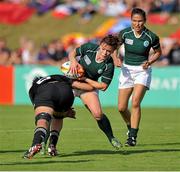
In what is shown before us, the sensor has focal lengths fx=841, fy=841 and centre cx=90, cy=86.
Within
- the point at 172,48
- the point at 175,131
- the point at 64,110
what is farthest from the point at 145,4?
the point at 64,110

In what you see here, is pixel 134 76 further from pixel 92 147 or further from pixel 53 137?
pixel 53 137

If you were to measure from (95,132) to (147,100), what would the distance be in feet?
30.3

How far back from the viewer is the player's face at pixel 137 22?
47.8 ft

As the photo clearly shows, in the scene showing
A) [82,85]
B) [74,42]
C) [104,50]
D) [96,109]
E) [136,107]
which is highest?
[74,42]

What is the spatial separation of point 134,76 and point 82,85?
1928mm

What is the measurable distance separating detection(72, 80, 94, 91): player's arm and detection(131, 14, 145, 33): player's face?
1829 mm

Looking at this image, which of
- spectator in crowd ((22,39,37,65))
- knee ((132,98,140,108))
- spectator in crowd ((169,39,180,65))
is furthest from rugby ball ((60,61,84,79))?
spectator in crowd ((22,39,37,65))

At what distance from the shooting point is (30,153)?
11773 mm

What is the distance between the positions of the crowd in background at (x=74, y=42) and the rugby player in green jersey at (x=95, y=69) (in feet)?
44.5

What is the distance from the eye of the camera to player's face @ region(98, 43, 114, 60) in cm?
1309

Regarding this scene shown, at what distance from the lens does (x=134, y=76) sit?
15.1 metres

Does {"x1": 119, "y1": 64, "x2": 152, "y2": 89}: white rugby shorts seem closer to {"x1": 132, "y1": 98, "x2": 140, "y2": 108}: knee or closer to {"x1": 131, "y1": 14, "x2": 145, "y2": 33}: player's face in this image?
{"x1": 132, "y1": 98, "x2": 140, "y2": 108}: knee

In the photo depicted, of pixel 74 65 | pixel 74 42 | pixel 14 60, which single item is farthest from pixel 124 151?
pixel 74 42

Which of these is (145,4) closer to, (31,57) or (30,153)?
(31,57)
